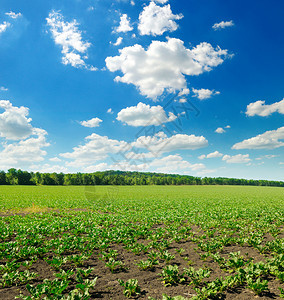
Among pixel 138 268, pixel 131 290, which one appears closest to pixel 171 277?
pixel 131 290

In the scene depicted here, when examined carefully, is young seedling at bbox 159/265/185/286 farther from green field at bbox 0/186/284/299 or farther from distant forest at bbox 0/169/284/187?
distant forest at bbox 0/169/284/187

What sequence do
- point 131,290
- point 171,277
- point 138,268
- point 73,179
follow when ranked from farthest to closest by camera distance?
point 73,179 → point 138,268 → point 171,277 → point 131,290

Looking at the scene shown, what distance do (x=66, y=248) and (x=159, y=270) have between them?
174 inches

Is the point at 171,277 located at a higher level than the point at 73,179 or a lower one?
higher

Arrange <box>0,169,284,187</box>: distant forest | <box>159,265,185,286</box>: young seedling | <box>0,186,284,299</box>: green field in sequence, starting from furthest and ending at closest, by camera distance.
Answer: <box>0,169,284,187</box>: distant forest, <box>159,265,185,286</box>: young seedling, <box>0,186,284,299</box>: green field

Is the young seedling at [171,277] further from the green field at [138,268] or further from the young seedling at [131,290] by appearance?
the young seedling at [131,290]

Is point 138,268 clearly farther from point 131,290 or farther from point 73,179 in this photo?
point 73,179

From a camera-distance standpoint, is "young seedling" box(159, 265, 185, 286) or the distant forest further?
the distant forest

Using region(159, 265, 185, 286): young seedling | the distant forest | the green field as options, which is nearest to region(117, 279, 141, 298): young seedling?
the green field

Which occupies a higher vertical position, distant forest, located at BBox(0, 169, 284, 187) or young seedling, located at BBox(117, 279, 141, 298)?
young seedling, located at BBox(117, 279, 141, 298)

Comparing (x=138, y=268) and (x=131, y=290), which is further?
(x=138, y=268)

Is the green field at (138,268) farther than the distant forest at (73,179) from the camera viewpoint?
No

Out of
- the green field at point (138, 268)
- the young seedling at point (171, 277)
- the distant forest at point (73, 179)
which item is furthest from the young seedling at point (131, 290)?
the distant forest at point (73, 179)

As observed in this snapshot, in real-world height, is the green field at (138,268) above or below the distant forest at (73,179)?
above
